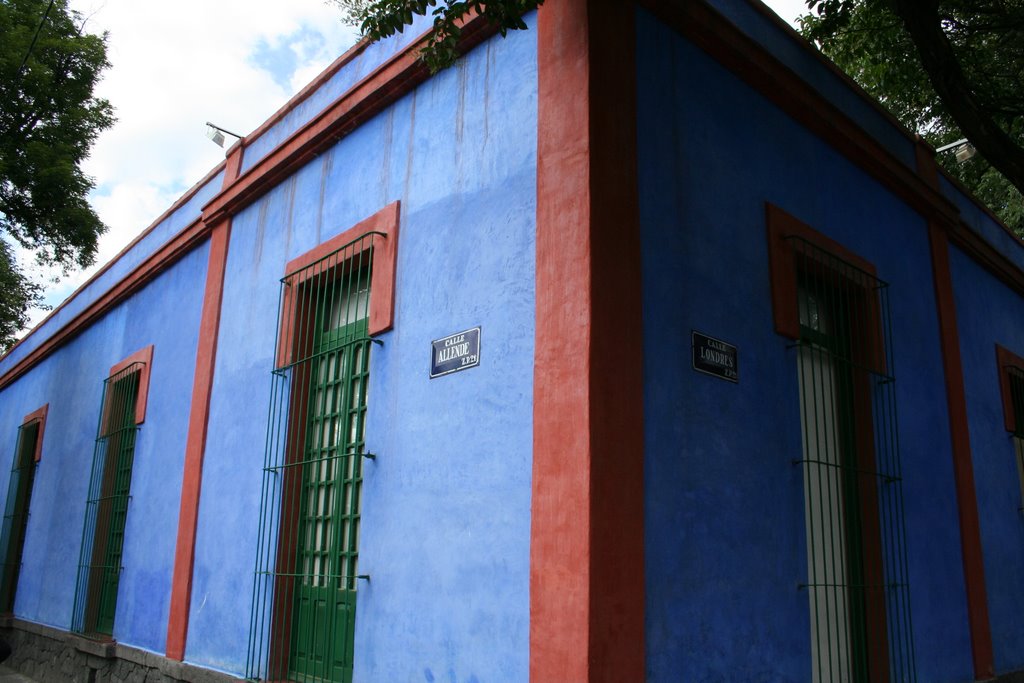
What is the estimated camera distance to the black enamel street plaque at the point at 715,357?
423cm

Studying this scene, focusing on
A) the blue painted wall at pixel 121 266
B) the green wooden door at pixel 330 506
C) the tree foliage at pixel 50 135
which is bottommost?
the green wooden door at pixel 330 506

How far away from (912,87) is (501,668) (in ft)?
22.9

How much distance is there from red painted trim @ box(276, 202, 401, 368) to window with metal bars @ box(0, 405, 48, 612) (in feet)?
22.5

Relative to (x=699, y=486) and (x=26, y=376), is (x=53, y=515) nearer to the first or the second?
(x=26, y=376)

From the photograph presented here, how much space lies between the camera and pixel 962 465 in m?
6.45

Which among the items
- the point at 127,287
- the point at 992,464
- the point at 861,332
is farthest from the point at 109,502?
the point at 992,464

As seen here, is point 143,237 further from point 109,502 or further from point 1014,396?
point 1014,396

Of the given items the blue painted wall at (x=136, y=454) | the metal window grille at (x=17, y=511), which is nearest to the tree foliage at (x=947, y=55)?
the blue painted wall at (x=136, y=454)

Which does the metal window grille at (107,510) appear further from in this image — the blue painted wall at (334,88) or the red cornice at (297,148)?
the blue painted wall at (334,88)

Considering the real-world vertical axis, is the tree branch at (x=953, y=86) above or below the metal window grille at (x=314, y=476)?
above

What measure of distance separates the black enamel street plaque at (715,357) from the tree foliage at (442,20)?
1728mm

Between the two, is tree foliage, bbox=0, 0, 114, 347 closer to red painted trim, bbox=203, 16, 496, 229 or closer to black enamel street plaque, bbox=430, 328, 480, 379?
red painted trim, bbox=203, 16, 496, 229

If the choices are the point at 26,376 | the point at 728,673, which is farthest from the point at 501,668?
the point at 26,376

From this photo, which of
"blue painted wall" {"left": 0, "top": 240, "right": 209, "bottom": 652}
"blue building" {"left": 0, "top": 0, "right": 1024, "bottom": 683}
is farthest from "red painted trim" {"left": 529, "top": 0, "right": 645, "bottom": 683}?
"blue painted wall" {"left": 0, "top": 240, "right": 209, "bottom": 652}
